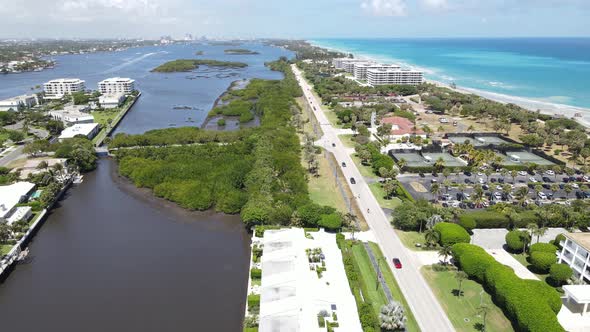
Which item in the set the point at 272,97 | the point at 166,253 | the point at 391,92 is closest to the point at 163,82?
the point at 272,97

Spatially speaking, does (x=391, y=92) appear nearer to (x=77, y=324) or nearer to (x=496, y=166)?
(x=496, y=166)

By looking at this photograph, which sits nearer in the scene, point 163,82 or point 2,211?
point 2,211

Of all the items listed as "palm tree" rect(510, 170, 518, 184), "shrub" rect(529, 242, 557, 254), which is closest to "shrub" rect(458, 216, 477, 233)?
"shrub" rect(529, 242, 557, 254)

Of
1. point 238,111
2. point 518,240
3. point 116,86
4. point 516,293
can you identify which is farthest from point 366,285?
point 116,86

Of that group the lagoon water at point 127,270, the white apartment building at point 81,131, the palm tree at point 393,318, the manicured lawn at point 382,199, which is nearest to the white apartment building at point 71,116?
the white apartment building at point 81,131

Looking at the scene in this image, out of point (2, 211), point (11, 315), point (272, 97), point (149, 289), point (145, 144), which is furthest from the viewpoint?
point (272, 97)

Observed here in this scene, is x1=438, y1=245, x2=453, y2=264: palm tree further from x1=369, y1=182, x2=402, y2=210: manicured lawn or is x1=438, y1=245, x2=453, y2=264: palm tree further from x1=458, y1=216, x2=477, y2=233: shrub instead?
x1=369, y1=182, x2=402, y2=210: manicured lawn

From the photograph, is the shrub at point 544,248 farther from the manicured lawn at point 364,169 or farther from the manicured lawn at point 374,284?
the manicured lawn at point 364,169
